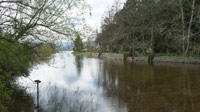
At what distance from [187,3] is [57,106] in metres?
26.0

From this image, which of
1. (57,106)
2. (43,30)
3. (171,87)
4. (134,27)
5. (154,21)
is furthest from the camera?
(134,27)

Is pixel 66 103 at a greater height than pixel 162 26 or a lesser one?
lesser

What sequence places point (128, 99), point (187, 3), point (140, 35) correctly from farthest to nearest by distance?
point (140, 35) < point (187, 3) < point (128, 99)

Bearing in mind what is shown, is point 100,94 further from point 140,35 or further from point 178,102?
point 140,35

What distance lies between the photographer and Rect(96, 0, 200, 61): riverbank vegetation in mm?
25562

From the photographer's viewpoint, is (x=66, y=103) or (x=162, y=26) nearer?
(x=66, y=103)

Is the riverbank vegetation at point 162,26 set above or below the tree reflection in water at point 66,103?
above

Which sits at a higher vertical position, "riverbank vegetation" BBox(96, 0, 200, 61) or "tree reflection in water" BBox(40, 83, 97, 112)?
"riverbank vegetation" BBox(96, 0, 200, 61)

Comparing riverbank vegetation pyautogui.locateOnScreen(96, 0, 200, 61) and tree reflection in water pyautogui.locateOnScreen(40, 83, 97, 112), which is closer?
tree reflection in water pyautogui.locateOnScreen(40, 83, 97, 112)

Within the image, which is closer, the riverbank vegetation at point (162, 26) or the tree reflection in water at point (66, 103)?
the tree reflection in water at point (66, 103)

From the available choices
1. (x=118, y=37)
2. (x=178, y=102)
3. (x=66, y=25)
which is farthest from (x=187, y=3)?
(x=66, y=25)

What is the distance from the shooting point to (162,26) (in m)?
29.6

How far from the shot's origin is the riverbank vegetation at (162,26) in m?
25.6

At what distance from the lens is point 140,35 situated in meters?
35.8
